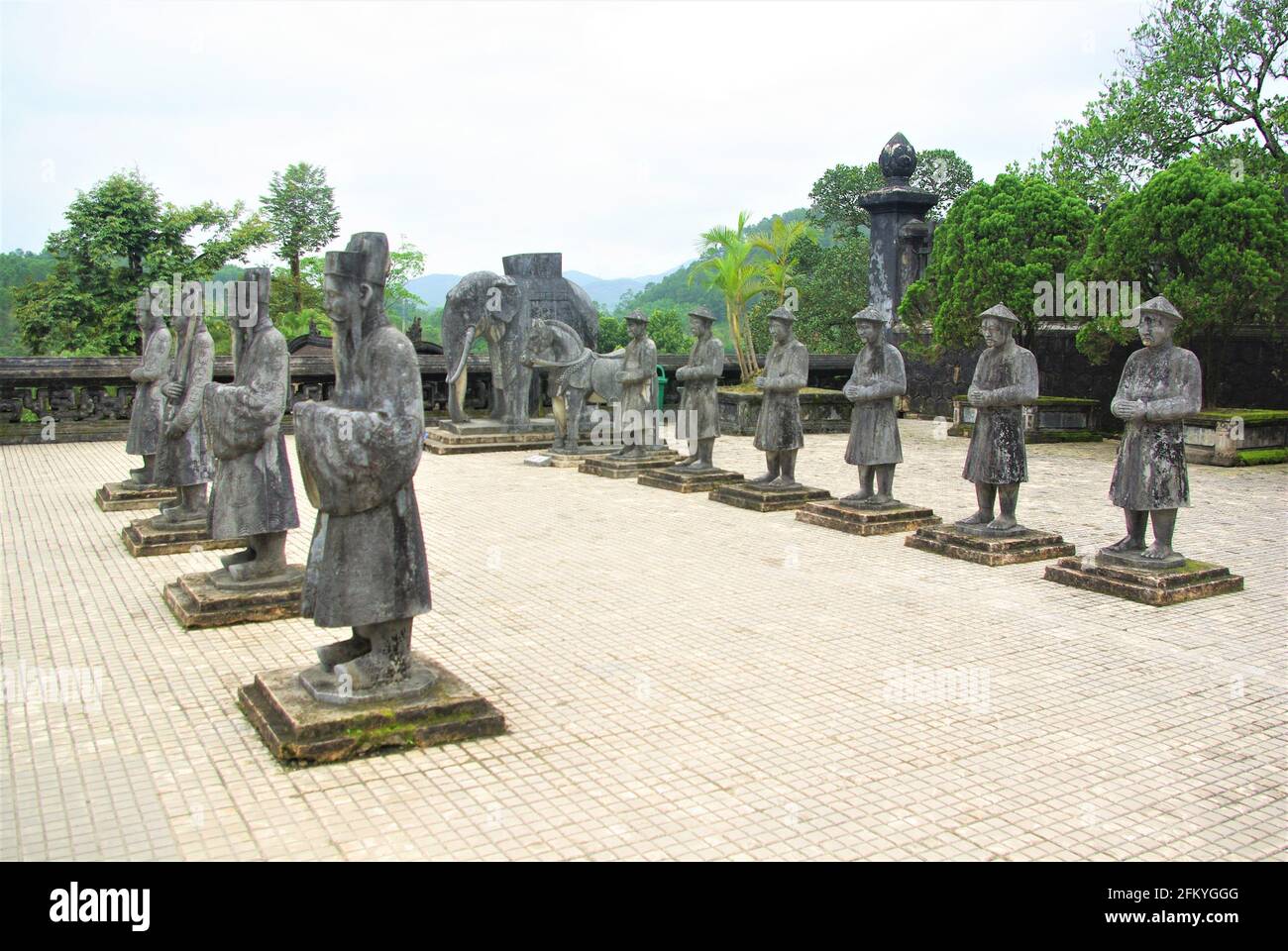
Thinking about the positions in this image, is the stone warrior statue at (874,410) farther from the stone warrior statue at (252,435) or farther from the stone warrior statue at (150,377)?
the stone warrior statue at (150,377)

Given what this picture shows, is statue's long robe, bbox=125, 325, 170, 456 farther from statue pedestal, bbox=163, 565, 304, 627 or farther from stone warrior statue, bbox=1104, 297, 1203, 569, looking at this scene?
stone warrior statue, bbox=1104, 297, 1203, 569

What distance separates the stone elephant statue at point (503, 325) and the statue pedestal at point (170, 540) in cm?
738

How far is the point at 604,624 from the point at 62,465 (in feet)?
31.8

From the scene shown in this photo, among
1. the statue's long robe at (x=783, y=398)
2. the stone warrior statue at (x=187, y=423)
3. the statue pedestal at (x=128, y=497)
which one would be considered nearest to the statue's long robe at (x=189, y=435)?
the stone warrior statue at (x=187, y=423)

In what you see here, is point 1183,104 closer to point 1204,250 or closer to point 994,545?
point 1204,250

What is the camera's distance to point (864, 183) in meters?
31.7

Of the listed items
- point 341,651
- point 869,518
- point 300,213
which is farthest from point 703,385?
point 300,213

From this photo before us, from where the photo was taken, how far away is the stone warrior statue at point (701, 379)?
12008 mm

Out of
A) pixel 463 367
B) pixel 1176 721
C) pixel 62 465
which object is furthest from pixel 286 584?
pixel 463 367

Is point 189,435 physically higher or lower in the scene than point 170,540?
higher

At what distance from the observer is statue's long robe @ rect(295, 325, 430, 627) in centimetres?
468

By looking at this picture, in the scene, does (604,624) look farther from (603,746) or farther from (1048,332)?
(1048,332)

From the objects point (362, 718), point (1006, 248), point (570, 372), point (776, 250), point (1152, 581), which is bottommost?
point (362, 718)

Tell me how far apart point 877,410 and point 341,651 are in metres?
6.36
